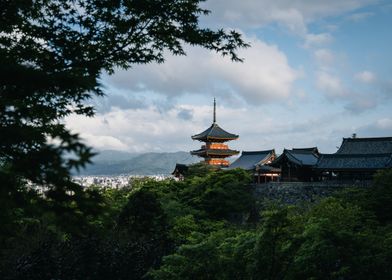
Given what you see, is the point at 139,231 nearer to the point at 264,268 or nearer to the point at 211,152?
the point at 264,268

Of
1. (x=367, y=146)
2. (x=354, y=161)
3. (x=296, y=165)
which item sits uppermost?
(x=367, y=146)

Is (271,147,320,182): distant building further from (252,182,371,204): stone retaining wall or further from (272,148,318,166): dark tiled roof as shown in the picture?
(252,182,371,204): stone retaining wall

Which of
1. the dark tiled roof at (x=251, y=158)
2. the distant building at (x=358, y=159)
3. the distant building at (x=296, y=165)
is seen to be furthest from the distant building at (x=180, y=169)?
the distant building at (x=358, y=159)

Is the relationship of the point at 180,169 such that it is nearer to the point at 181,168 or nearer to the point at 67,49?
the point at 181,168

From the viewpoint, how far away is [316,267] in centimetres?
768

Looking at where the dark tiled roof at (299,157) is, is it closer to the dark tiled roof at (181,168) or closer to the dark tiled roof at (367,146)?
the dark tiled roof at (367,146)

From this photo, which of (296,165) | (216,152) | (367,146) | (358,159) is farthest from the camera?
(216,152)

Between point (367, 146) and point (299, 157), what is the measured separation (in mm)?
5464

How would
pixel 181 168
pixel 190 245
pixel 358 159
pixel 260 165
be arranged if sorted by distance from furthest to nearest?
pixel 181 168, pixel 260 165, pixel 358 159, pixel 190 245

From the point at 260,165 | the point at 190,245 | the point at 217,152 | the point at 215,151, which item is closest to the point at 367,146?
the point at 260,165

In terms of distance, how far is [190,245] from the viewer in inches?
347

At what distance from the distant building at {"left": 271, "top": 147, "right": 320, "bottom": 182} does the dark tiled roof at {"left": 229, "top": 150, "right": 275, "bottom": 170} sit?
475cm

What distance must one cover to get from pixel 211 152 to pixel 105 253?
110 feet

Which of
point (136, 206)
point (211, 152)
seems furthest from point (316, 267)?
point (211, 152)
